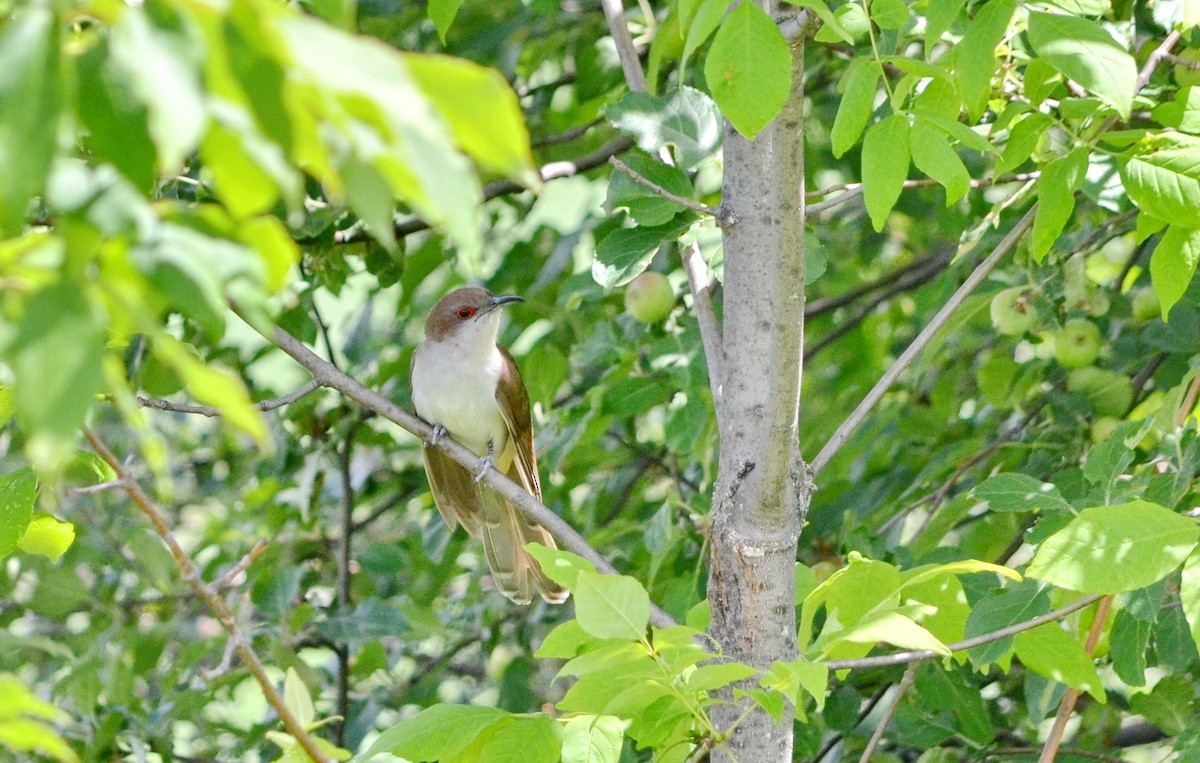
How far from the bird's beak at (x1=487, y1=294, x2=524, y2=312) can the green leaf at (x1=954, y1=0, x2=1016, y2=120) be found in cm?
300

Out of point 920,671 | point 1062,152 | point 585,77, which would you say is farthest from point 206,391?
point 585,77

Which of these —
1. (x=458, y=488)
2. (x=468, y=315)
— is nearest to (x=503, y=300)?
(x=468, y=315)

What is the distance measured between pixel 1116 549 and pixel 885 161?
0.82 m

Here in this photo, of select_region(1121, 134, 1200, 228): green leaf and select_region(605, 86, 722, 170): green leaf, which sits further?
select_region(605, 86, 722, 170): green leaf

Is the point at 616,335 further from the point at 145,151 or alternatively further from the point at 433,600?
the point at 145,151

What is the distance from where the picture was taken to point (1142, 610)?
2.53m

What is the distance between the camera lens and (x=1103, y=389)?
4.04 metres

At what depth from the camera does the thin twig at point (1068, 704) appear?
2549 millimetres

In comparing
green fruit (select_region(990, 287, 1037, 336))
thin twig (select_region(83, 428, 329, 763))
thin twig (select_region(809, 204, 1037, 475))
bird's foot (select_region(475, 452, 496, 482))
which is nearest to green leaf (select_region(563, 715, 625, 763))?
thin twig (select_region(83, 428, 329, 763))

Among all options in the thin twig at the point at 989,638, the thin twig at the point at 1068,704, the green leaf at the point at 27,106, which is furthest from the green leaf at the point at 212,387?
the thin twig at the point at 1068,704

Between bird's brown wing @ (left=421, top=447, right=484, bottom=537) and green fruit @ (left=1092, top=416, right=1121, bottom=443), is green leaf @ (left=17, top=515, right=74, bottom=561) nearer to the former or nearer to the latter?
bird's brown wing @ (left=421, top=447, right=484, bottom=537)

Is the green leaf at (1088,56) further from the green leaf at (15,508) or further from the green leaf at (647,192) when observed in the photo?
the green leaf at (15,508)

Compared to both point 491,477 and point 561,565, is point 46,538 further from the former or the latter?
point 561,565

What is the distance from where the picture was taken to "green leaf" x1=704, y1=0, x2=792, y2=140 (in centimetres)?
218
